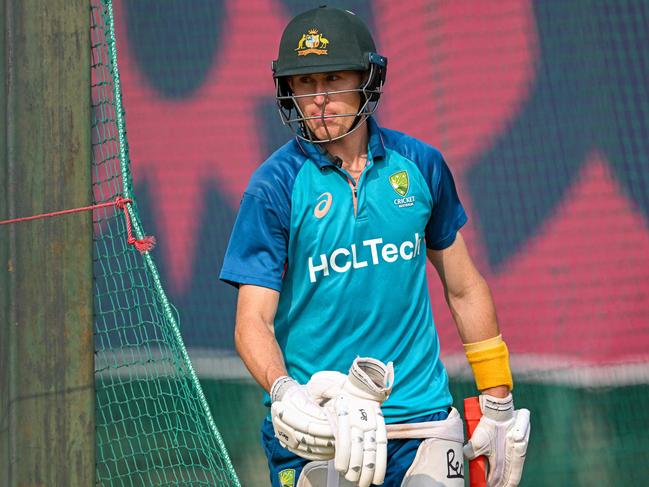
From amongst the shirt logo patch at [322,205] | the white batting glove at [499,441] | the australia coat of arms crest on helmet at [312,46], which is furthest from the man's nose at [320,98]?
the white batting glove at [499,441]

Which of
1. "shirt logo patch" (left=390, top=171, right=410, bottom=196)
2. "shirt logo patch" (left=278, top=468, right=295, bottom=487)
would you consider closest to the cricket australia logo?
"shirt logo patch" (left=390, top=171, right=410, bottom=196)

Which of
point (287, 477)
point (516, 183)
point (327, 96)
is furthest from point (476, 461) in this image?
point (516, 183)

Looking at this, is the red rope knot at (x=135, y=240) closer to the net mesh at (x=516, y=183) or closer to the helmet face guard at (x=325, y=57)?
the helmet face guard at (x=325, y=57)

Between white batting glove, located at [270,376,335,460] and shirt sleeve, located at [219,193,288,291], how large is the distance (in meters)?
0.42

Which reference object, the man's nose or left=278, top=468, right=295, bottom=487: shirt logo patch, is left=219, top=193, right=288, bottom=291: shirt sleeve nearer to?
the man's nose

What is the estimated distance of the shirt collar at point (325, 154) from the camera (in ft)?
10.3

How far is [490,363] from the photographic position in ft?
11.0

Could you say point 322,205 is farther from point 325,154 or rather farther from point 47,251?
point 47,251

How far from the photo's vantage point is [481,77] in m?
5.10

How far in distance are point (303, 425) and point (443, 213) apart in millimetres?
976

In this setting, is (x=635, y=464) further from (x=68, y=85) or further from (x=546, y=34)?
(x=68, y=85)

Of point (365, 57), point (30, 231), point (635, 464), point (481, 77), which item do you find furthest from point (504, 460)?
point (481, 77)

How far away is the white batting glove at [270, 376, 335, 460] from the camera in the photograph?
2.54m

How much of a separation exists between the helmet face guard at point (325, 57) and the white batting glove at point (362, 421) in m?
0.80
